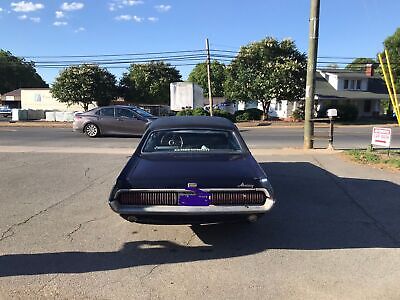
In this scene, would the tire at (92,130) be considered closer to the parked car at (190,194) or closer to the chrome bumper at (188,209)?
the parked car at (190,194)

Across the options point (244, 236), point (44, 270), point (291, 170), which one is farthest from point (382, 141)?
point (44, 270)

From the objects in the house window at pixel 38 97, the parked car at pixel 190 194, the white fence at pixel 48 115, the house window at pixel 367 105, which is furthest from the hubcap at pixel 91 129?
the house window at pixel 38 97

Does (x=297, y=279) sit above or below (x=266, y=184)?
below

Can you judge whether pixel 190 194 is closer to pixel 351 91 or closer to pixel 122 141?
pixel 122 141

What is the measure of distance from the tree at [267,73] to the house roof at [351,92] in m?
8.02

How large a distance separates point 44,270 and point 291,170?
626cm

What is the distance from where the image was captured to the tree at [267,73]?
34188 millimetres

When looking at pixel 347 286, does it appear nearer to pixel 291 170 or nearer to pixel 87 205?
pixel 87 205

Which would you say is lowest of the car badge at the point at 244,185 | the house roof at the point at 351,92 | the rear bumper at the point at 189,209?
the rear bumper at the point at 189,209

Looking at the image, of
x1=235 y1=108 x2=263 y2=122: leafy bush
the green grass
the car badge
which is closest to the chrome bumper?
the car badge

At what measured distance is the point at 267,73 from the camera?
35.2m

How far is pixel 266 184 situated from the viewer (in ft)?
14.5

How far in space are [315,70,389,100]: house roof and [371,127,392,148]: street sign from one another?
3192 centimetres

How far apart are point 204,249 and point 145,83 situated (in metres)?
50.4
